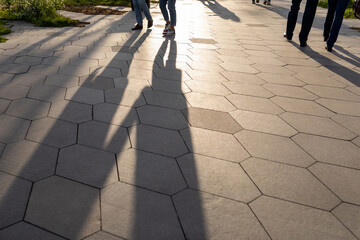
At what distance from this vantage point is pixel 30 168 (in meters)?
1.86

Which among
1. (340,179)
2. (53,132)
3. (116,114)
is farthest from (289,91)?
(53,132)

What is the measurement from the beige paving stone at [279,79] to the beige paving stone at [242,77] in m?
0.12

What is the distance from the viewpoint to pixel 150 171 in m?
1.88

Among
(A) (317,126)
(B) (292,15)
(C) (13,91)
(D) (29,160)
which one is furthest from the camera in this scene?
(B) (292,15)

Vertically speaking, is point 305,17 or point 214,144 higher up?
point 305,17

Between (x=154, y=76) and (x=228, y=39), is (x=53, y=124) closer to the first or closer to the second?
(x=154, y=76)

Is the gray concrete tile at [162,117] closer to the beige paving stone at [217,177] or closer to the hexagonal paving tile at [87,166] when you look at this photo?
the beige paving stone at [217,177]

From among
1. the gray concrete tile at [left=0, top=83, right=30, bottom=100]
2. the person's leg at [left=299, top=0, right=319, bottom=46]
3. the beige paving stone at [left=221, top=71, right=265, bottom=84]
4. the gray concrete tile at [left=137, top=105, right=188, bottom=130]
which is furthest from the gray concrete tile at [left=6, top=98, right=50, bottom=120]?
the person's leg at [left=299, top=0, right=319, bottom=46]

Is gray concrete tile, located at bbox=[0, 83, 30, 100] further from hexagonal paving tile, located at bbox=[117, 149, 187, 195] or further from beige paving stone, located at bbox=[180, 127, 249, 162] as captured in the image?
beige paving stone, located at bbox=[180, 127, 249, 162]

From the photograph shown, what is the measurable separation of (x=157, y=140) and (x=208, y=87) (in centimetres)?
141

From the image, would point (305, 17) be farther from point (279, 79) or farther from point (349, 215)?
point (349, 215)

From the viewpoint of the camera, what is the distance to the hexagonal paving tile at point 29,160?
71.7 inches

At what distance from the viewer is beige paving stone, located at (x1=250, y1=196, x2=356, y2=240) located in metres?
1.44

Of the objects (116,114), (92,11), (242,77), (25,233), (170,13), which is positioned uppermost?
(170,13)
